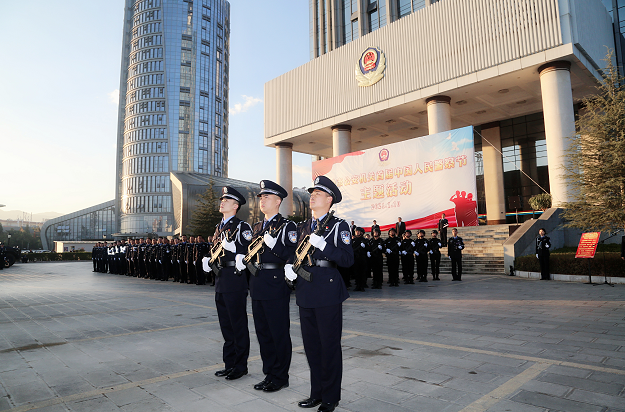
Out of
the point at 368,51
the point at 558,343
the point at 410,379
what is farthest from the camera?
the point at 368,51

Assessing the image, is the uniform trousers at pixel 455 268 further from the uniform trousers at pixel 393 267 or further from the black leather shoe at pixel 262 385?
the black leather shoe at pixel 262 385

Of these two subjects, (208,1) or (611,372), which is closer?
(611,372)

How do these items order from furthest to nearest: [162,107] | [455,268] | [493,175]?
[162,107]
[493,175]
[455,268]

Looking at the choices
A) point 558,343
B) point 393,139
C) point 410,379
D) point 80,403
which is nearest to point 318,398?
point 410,379

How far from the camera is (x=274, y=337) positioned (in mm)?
3926

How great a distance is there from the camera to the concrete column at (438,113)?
2411 centimetres

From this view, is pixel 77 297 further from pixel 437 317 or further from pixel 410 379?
pixel 410 379

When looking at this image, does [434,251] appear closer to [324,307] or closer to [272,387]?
[272,387]

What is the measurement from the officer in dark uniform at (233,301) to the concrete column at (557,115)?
20025 mm

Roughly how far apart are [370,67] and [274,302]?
1046 inches

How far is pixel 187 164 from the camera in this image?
86.4m

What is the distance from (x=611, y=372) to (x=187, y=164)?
8900 centimetres

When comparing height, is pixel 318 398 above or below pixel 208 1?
below

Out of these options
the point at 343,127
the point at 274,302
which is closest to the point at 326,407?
the point at 274,302
